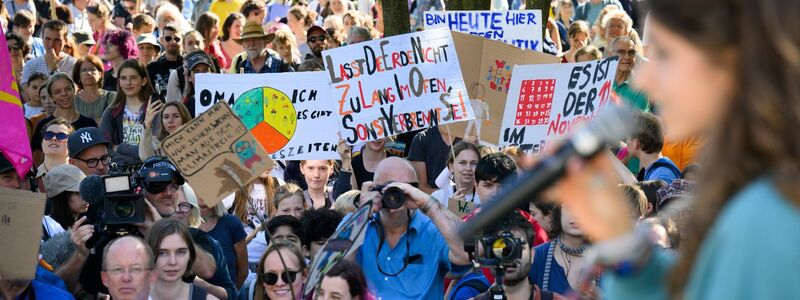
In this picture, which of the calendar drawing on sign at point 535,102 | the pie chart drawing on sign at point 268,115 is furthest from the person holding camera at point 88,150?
the calendar drawing on sign at point 535,102

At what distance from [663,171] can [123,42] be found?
704cm

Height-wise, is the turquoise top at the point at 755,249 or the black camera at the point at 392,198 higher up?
the turquoise top at the point at 755,249

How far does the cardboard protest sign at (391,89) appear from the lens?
938cm

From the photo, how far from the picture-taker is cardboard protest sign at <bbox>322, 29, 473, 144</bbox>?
938 centimetres

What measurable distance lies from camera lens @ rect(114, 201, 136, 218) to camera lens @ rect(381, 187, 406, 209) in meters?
1.23

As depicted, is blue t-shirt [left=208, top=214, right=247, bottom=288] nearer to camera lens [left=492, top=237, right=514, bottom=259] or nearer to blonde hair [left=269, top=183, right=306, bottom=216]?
blonde hair [left=269, top=183, right=306, bottom=216]

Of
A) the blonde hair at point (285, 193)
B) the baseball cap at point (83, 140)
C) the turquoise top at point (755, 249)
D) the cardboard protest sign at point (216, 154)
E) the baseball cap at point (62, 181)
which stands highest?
the turquoise top at point (755, 249)

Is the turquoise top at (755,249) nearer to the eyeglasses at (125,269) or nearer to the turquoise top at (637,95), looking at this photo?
the eyeglasses at (125,269)

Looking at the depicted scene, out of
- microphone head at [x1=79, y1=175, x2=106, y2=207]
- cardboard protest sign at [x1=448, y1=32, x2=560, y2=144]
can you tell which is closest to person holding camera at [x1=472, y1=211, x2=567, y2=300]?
microphone head at [x1=79, y1=175, x2=106, y2=207]

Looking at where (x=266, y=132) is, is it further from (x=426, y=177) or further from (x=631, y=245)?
(x=631, y=245)

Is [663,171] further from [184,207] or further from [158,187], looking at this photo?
[158,187]

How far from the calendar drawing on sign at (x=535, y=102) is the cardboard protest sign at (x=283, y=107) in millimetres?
1416

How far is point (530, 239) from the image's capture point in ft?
20.2

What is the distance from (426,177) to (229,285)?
3332 mm
